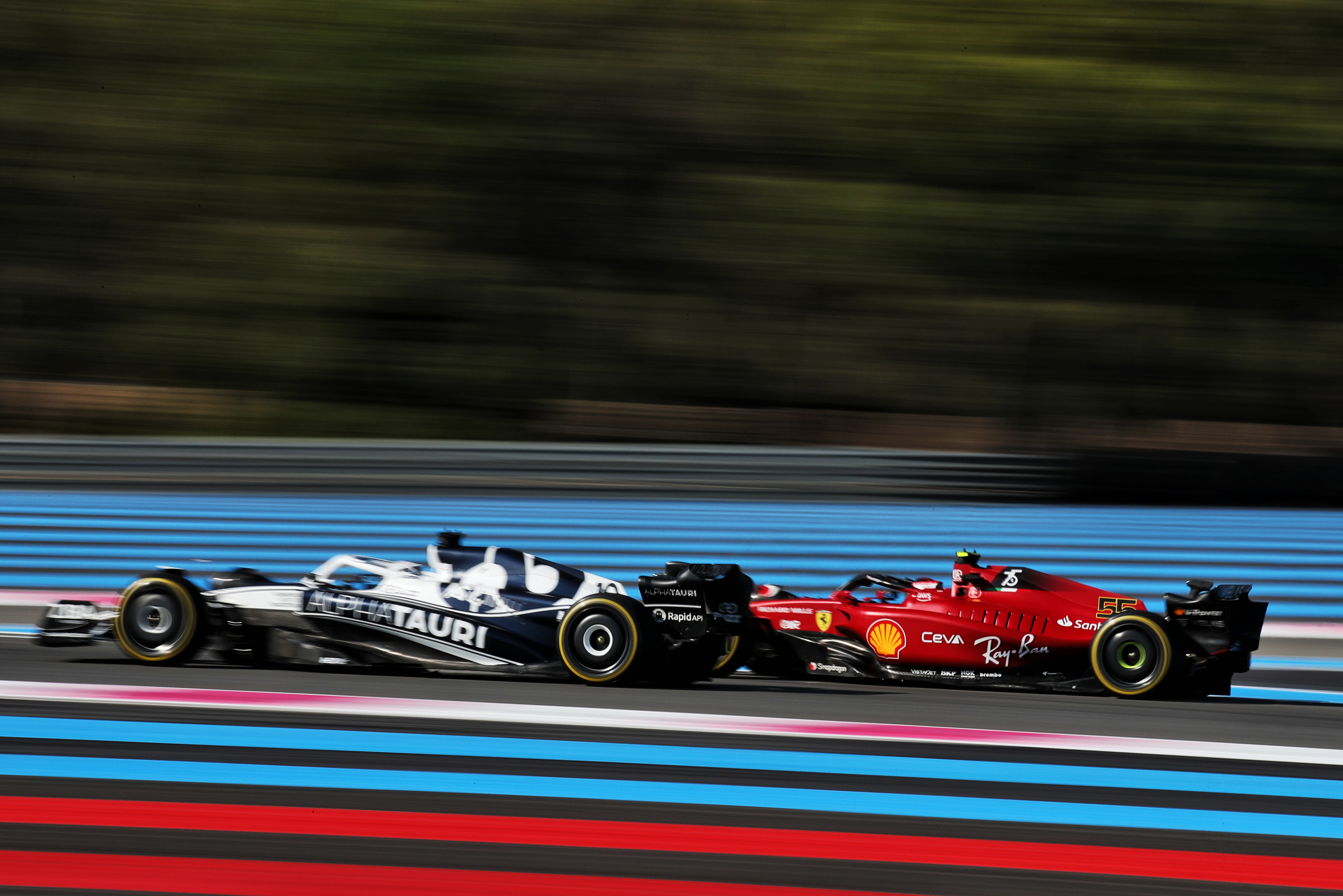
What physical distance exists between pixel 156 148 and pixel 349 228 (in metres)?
3.10

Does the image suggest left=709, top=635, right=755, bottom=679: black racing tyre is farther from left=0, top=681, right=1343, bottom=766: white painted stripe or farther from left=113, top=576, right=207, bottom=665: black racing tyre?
left=113, top=576, right=207, bottom=665: black racing tyre

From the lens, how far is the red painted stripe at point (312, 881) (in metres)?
4.12

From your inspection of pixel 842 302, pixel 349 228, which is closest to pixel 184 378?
pixel 349 228

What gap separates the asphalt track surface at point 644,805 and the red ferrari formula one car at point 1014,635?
1.16 ft

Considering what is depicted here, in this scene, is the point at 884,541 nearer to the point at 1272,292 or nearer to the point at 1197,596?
the point at 1197,596

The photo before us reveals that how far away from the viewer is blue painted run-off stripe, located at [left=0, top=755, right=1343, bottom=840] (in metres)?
5.01

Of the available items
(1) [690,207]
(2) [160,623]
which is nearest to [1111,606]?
(2) [160,623]

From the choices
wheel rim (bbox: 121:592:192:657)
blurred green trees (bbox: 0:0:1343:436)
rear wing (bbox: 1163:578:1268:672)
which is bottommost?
wheel rim (bbox: 121:592:192:657)

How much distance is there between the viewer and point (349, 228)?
669 inches

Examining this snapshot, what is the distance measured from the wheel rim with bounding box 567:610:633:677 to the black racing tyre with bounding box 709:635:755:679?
2.24ft

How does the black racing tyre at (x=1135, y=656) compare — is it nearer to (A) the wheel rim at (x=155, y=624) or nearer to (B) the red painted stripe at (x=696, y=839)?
(B) the red painted stripe at (x=696, y=839)

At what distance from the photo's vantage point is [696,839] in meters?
4.69

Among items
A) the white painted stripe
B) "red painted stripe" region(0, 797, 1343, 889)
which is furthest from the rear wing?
"red painted stripe" region(0, 797, 1343, 889)

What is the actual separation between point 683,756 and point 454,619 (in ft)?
6.70
